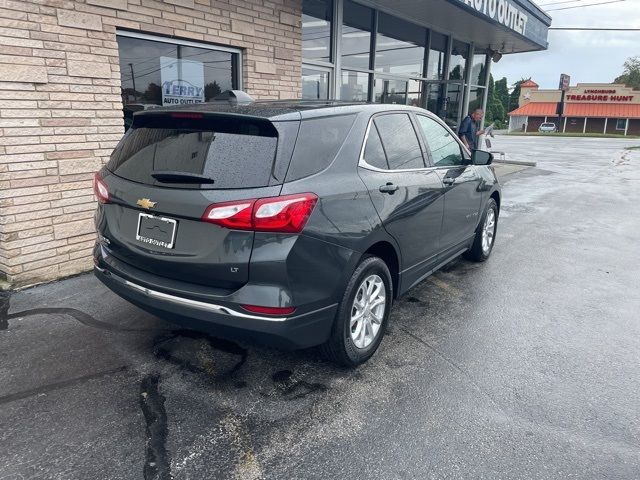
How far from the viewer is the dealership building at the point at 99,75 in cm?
431

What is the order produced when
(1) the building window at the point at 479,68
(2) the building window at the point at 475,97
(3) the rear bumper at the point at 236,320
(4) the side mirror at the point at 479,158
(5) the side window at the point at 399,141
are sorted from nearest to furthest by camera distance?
(3) the rear bumper at the point at 236,320, (5) the side window at the point at 399,141, (4) the side mirror at the point at 479,158, (1) the building window at the point at 479,68, (2) the building window at the point at 475,97

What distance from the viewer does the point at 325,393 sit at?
3.00 metres

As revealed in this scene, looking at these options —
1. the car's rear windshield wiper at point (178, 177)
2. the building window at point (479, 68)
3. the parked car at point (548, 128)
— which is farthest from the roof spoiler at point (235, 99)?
the parked car at point (548, 128)

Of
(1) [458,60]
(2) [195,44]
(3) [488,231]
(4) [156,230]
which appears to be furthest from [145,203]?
(1) [458,60]

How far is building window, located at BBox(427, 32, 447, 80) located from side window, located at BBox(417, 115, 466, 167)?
8046 millimetres

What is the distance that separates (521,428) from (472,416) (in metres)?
0.26

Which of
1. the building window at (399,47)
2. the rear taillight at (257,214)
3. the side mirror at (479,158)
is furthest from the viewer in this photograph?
the building window at (399,47)

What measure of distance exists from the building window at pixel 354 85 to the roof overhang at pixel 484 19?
1338mm

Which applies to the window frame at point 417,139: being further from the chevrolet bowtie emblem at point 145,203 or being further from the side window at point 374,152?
the chevrolet bowtie emblem at point 145,203

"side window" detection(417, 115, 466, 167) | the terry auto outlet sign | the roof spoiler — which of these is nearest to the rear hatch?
the roof spoiler

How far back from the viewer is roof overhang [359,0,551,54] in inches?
361

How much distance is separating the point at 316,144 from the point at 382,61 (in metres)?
8.03

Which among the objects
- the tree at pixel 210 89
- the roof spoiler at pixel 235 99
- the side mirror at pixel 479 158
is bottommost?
the side mirror at pixel 479 158

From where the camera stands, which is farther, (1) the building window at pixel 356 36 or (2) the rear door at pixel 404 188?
(1) the building window at pixel 356 36
